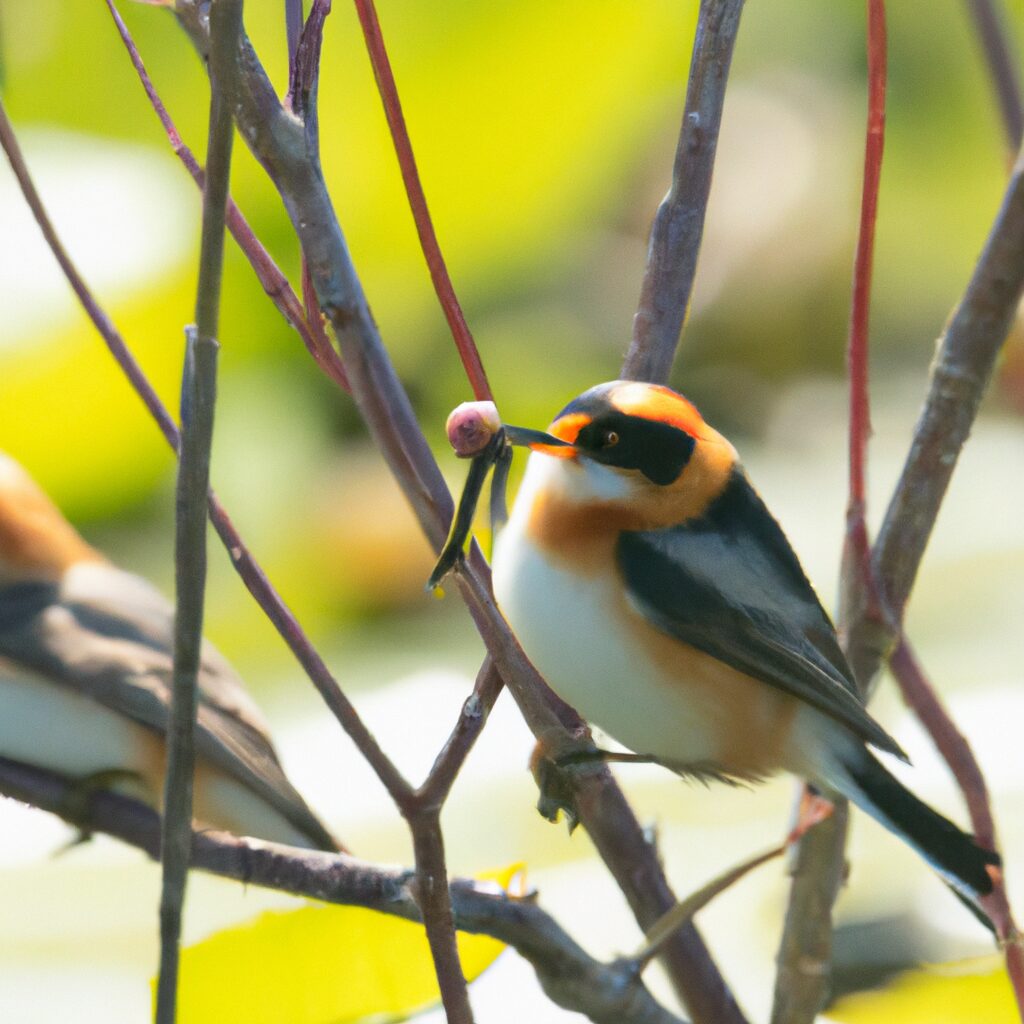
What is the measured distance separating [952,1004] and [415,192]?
43cm

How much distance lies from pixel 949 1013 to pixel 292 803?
0.33 meters

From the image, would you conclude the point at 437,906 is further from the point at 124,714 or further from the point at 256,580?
the point at 124,714

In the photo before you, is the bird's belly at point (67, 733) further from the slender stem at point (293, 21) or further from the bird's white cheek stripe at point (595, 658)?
the slender stem at point (293, 21)

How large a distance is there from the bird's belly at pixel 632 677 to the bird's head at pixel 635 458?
0.10 ft

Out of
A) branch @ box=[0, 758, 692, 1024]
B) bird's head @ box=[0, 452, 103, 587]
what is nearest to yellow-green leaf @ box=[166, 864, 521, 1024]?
branch @ box=[0, 758, 692, 1024]

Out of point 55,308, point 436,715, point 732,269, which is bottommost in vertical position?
point 436,715

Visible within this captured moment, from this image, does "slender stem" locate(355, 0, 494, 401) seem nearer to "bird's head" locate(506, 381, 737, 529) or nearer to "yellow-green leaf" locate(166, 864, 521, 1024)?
"bird's head" locate(506, 381, 737, 529)

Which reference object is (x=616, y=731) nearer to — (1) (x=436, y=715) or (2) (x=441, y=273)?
(2) (x=441, y=273)

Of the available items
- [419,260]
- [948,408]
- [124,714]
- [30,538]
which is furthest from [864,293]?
[419,260]

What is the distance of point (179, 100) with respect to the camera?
5.35 ft

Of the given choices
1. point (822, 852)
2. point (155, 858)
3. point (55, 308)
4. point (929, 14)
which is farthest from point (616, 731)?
point (929, 14)

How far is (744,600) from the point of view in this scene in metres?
0.56

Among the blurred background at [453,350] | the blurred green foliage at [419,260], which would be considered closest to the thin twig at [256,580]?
the blurred background at [453,350]

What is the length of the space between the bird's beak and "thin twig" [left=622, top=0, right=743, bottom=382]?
0.04m
